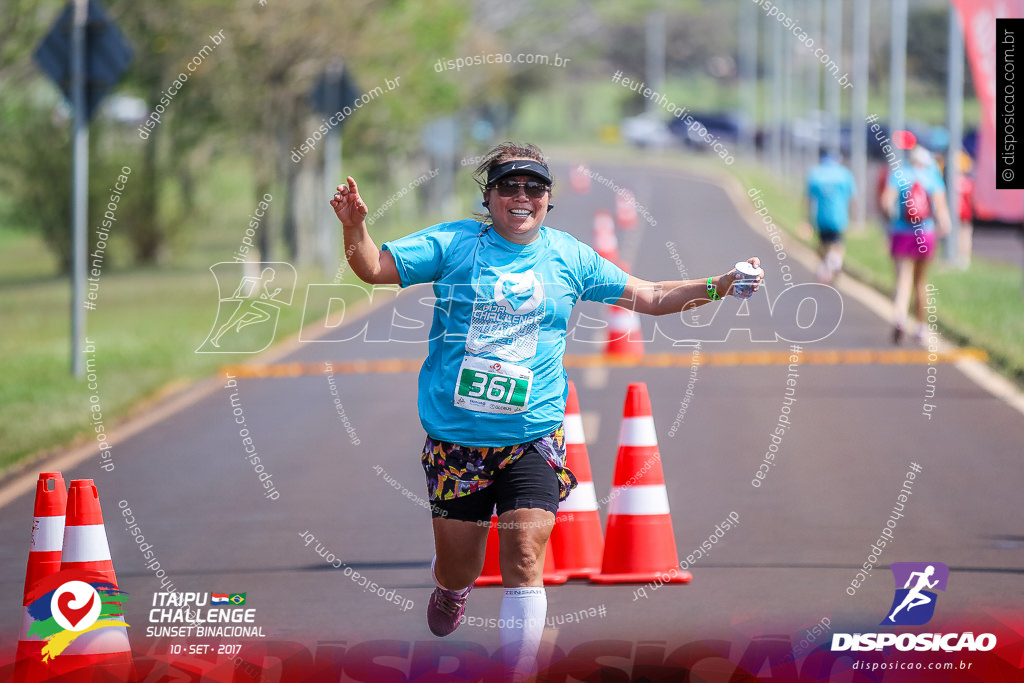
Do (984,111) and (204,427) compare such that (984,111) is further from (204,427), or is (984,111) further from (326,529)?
(326,529)

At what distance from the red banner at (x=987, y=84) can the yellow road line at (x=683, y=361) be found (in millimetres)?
2053

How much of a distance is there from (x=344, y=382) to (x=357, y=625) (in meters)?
8.70

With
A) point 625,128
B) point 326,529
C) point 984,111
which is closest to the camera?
point 326,529

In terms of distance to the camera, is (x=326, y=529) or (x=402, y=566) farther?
(x=326, y=529)

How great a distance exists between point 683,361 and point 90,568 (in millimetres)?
11293

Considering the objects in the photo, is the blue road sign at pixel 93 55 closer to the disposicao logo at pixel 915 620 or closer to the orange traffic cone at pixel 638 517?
the orange traffic cone at pixel 638 517

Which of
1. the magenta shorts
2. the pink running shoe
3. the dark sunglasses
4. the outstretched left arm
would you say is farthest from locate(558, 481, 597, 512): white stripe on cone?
the magenta shorts

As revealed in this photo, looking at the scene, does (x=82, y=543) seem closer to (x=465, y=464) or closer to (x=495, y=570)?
(x=465, y=464)

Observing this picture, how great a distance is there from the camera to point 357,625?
6.75 metres

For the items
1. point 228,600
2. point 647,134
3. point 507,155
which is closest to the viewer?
point 507,155

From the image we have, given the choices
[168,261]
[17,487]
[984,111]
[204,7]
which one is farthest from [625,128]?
[17,487]

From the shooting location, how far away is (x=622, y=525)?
24.3ft

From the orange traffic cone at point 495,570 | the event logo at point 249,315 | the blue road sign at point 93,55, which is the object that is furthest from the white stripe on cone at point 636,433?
the blue road sign at point 93,55

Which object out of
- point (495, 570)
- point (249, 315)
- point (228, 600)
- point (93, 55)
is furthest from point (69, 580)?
point (249, 315)
